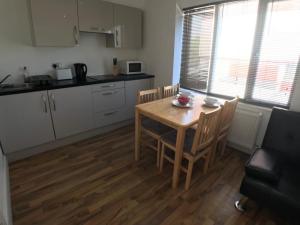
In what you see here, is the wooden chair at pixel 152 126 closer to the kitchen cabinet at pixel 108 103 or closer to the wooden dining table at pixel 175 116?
the wooden dining table at pixel 175 116

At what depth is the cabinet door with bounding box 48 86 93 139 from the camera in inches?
102

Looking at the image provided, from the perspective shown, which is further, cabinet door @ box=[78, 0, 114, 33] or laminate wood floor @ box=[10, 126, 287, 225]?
cabinet door @ box=[78, 0, 114, 33]

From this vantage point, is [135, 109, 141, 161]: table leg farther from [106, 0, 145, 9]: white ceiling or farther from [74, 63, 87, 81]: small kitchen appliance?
[106, 0, 145, 9]: white ceiling

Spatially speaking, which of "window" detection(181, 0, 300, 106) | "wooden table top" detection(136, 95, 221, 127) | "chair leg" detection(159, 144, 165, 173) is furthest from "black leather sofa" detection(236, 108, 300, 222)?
"chair leg" detection(159, 144, 165, 173)

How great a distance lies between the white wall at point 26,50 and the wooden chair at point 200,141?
82.9 inches

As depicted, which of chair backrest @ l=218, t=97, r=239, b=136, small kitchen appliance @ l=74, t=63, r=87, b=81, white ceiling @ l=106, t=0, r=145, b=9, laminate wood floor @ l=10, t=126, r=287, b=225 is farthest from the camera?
white ceiling @ l=106, t=0, r=145, b=9

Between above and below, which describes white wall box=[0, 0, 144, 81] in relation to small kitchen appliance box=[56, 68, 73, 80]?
above

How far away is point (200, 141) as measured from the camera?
1872 millimetres

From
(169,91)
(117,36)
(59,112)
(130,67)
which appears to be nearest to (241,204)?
(169,91)

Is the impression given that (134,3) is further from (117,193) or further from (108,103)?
(117,193)

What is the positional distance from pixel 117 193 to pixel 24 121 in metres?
1.53

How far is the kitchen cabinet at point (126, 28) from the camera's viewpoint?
10.5ft

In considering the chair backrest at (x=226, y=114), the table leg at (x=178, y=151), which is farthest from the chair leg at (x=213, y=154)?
the table leg at (x=178, y=151)

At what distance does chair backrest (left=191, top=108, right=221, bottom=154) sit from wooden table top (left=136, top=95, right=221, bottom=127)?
12 centimetres
